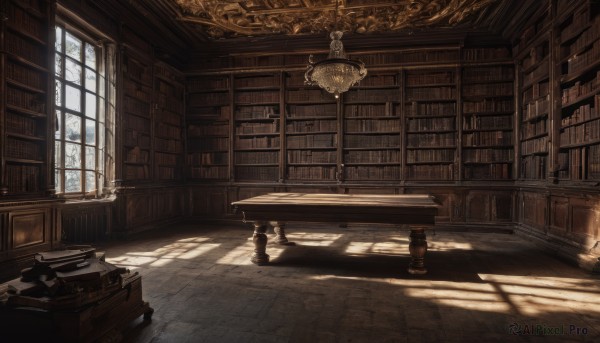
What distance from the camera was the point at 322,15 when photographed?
228 inches

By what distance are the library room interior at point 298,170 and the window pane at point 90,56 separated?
0.03 m

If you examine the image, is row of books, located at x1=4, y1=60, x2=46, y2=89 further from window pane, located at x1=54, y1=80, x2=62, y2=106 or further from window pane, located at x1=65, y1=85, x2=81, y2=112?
window pane, located at x1=65, y1=85, x2=81, y2=112

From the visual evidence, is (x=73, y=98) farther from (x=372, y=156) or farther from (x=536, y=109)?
(x=536, y=109)

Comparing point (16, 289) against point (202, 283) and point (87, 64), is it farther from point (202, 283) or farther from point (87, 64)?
point (87, 64)

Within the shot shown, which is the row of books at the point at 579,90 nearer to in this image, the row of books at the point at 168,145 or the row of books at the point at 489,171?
the row of books at the point at 489,171

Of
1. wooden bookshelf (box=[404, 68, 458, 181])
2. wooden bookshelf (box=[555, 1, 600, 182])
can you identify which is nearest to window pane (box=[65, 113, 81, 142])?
wooden bookshelf (box=[404, 68, 458, 181])

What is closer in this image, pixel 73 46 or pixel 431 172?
pixel 73 46

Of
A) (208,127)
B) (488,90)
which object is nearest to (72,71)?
(208,127)

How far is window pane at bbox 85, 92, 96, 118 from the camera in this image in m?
4.87

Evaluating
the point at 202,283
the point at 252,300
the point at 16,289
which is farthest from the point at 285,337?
the point at 16,289

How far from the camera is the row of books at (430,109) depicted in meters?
6.25

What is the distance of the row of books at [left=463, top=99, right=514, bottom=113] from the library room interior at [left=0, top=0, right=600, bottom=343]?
0.04 m

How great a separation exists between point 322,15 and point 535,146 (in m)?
4.04

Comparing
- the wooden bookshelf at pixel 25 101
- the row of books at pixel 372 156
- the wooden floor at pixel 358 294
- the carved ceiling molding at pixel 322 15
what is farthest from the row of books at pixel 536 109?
the wooden bookshelf at pixel 25 101
